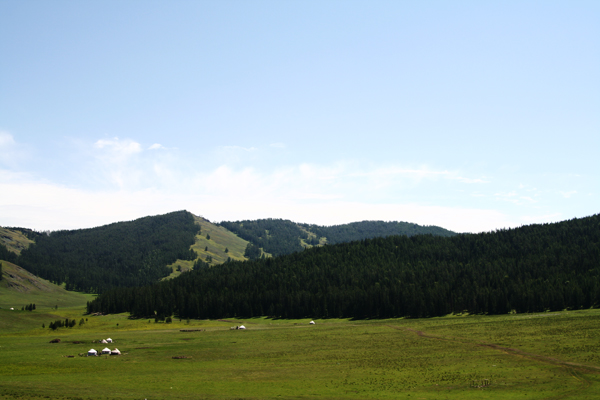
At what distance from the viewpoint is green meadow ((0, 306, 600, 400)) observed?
165 ft

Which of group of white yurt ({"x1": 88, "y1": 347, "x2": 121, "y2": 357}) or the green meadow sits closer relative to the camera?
the green meadow

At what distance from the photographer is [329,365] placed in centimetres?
7025

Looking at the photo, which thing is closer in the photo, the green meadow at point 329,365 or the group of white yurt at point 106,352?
the green meadow at point 329,365

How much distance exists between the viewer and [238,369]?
2680 inches

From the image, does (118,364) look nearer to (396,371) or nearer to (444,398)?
(396,371)

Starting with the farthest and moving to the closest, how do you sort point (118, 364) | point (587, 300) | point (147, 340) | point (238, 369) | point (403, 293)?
1. point (403, 293)
2. point (587, 300)
3. point (147, 340)
4. point (118, 364)
5. point (238, 369)

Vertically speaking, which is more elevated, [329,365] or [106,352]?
[106,352]

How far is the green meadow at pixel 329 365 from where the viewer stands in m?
50.2

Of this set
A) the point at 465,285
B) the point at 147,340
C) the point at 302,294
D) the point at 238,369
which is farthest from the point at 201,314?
the point at 238,369

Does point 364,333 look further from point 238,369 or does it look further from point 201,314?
point 201,314

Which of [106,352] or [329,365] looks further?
[106,352]

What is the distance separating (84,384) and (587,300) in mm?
160937

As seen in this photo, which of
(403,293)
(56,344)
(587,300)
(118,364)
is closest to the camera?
(118,364)

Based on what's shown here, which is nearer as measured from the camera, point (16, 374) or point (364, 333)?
point (16, 374)
